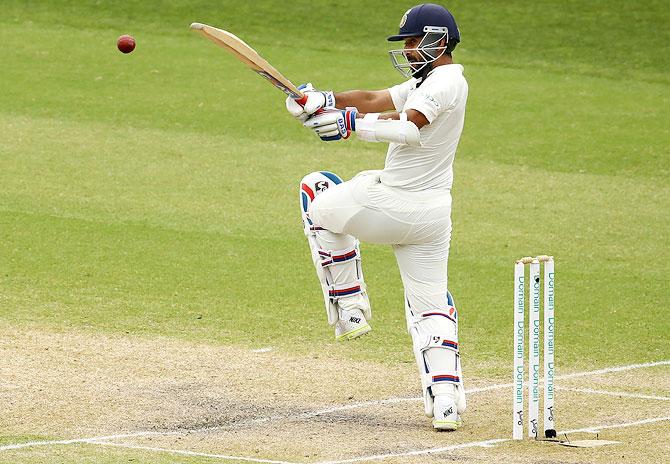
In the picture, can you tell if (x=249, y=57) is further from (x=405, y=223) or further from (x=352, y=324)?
(x=352, y=324)

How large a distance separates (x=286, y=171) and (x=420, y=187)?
7.15 meters

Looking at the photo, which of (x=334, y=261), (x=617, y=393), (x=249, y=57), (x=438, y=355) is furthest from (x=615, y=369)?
(x=249, y=57)

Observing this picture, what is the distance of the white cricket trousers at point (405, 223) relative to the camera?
748 cm

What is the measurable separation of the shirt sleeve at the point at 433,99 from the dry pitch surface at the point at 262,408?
5.79ft

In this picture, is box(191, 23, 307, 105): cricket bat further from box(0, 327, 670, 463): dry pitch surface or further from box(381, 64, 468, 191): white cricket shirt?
box(0, 327, 670, 463): dry pitch surface

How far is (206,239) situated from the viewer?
12.1m

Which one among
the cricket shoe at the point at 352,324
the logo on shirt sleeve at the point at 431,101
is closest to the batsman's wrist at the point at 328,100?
the logo on shirt sleeve at the point at 431,101

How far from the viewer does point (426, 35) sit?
7.44 metres

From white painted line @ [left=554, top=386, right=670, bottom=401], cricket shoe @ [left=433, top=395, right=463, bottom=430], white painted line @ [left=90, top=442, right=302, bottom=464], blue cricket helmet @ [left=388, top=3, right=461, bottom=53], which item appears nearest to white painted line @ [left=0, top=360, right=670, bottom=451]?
white painted line @ [left=90, top=442, right=302, bottom=464]

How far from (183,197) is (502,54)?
7.47 meters

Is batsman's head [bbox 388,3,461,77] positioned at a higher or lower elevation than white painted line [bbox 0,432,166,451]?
higher

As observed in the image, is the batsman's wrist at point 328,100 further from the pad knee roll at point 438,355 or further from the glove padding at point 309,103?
the pad knee roll at point 438,355

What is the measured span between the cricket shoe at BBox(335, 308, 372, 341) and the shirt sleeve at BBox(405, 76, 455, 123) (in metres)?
1.33

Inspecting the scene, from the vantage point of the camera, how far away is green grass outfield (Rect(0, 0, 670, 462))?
1008 cm
